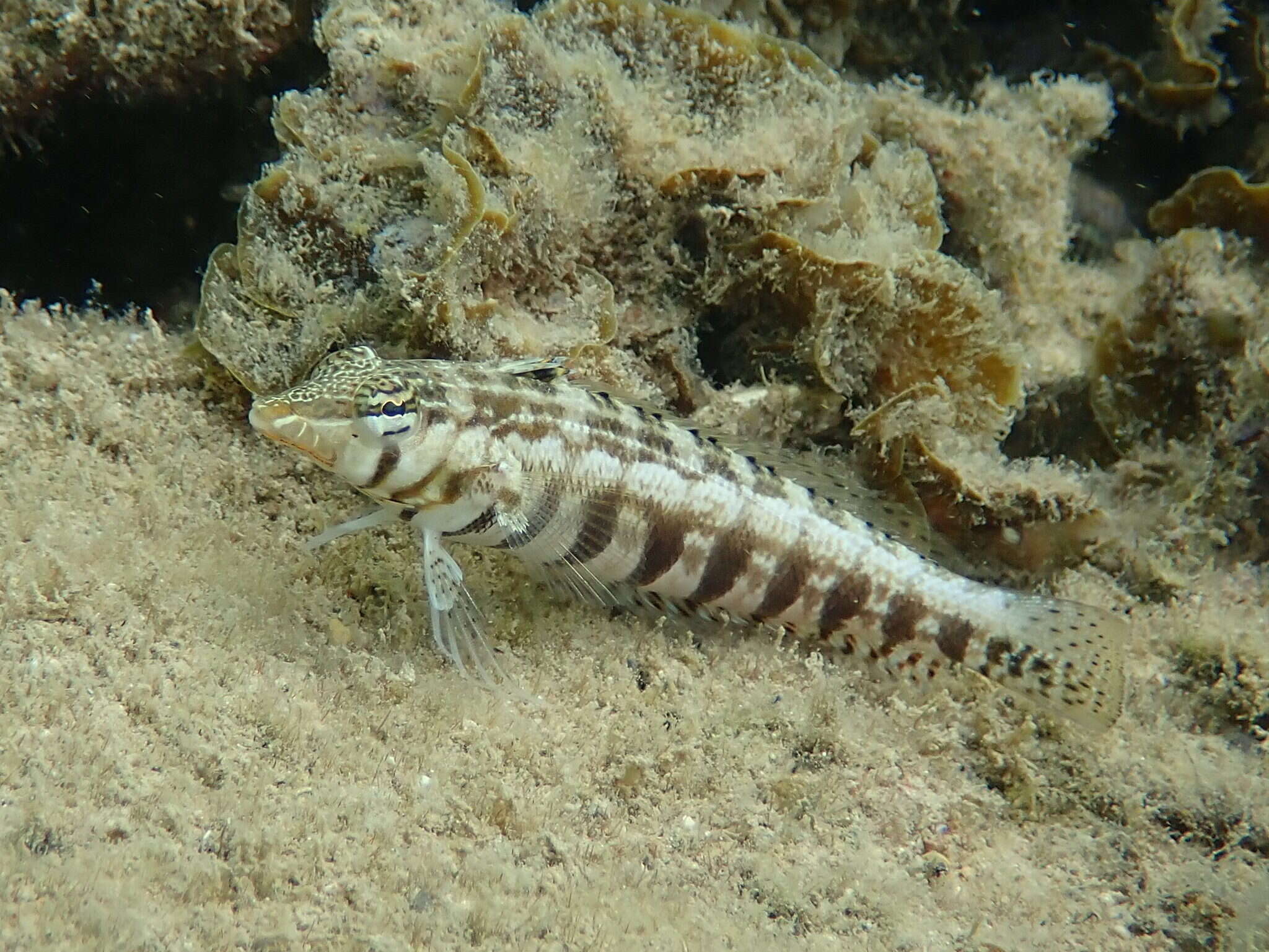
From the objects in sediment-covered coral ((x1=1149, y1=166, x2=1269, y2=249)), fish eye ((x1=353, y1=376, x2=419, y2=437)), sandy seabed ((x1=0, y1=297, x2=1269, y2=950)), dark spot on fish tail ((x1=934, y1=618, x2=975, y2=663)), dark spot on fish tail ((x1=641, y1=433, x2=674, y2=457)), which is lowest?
sandy seabed ((x1=0, y1=297, x2=1269, y2=950))

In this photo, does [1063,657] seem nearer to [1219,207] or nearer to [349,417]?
[349,417]

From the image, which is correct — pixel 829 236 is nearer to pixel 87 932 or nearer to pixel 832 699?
pixel 832 699

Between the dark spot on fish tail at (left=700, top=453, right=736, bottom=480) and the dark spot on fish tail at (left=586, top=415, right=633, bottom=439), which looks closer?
the dark spot on fish tail at (left=586, top=415, right=633, bottom=439)

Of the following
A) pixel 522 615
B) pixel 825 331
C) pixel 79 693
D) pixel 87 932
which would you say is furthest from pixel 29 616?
pixel 825 331

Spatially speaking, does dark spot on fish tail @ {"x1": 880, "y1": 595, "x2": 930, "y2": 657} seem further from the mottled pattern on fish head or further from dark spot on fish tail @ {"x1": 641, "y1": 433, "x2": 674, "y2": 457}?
the mottled pattern on fish head

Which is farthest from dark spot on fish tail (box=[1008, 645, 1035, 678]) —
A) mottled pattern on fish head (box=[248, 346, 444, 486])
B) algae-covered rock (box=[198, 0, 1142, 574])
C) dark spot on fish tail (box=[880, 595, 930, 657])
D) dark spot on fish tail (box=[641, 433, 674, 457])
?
mottled pattern on fish head (box=[248, 346, 444, 486])

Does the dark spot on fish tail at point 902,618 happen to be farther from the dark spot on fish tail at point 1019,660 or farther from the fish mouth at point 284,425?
the fish mouth at point 284,425
